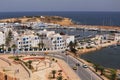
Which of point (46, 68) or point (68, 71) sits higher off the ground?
point (46, 68)

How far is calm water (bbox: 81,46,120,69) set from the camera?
228 ft

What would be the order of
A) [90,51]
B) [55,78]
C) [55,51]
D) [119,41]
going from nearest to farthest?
[55,78], [55,51], [90,51], [119,41]

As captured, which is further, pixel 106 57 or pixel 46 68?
pixel 106 57

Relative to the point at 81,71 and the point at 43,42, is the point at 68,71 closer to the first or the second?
the point at 81,71

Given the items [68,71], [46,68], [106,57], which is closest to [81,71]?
[68,71]

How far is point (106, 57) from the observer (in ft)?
260

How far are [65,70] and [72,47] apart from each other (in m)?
26.7

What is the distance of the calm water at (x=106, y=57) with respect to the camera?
228 feet

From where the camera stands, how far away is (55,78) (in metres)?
49.0

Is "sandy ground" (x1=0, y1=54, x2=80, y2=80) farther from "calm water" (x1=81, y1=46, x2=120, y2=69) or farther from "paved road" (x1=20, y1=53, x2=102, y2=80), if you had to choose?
"calm water" (x1=81, y1=46, x2=120, y2=69)

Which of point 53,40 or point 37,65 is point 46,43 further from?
point 37,65

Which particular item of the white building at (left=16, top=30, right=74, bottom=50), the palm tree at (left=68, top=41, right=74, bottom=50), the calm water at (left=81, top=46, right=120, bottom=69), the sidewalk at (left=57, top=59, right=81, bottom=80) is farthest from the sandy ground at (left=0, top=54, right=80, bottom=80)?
the palm tree at (left=68, top=41, right=74, bottom=50)

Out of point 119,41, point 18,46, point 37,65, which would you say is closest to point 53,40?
point 18,46

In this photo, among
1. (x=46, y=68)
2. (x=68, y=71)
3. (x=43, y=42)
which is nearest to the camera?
(x=68, y=71)
